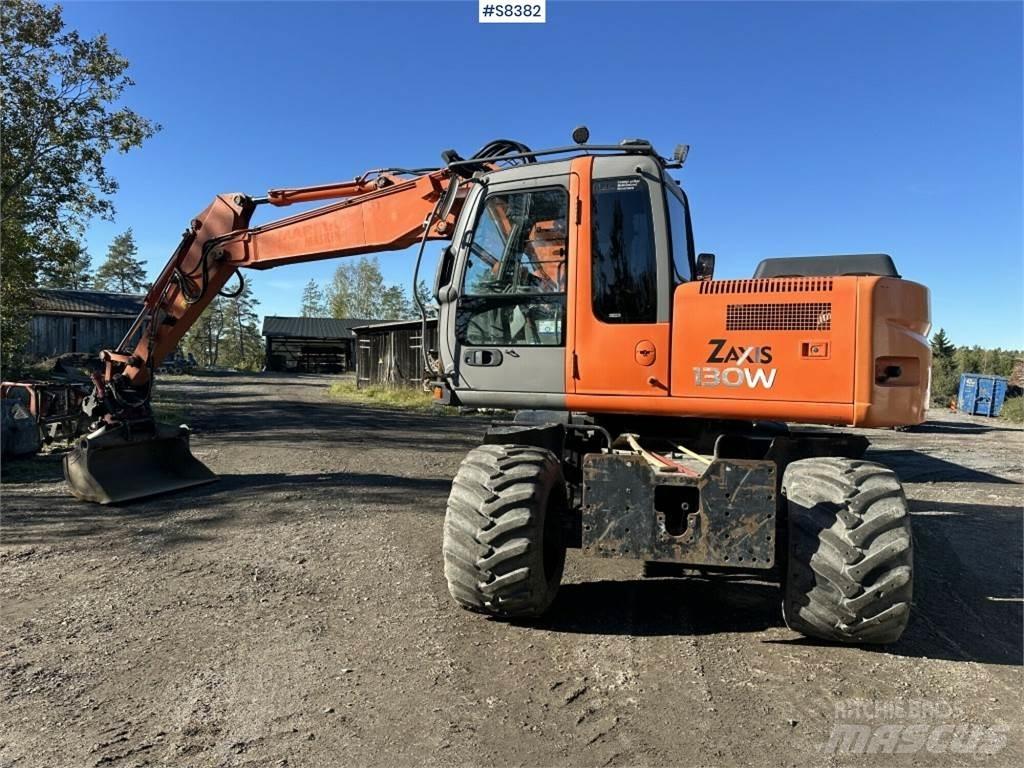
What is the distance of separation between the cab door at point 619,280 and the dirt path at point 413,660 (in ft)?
5.53

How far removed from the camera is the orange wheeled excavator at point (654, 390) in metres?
3.87

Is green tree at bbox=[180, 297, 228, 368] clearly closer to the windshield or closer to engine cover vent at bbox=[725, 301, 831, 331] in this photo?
the windshield

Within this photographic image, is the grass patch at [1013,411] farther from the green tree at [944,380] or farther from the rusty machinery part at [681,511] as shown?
the rusty machinery part at [681,511]

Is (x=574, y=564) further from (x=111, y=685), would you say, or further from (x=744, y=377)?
(x=111, y=685)

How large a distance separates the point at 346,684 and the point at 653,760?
1649mm

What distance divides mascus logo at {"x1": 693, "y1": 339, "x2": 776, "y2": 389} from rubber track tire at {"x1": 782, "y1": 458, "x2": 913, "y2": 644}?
0.67m

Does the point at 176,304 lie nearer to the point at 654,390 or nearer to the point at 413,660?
the point at 413,660

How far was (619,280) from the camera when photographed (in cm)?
452

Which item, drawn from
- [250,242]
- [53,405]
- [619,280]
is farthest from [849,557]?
[53,405]

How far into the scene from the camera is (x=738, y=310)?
4.18 metres

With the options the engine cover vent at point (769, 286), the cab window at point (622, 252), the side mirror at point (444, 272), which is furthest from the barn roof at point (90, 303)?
the engine cover vent at point (769, 286)

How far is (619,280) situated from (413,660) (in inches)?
108

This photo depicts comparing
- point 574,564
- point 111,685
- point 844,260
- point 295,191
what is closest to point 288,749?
point 111,685

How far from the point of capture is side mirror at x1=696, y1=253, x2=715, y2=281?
17.7 feet
